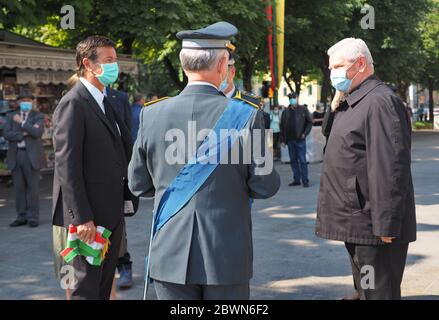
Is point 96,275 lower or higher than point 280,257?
higher

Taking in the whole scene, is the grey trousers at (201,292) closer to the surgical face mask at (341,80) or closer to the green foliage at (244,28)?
the surgical face mask at (341,80)

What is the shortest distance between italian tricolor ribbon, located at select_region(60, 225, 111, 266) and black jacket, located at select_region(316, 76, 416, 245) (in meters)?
1.38

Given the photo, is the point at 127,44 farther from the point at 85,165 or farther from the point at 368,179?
the point at 368,179

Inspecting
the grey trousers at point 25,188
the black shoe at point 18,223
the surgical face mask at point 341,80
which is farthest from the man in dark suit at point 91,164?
the black shoe at point 18,223

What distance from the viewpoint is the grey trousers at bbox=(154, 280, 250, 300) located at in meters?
2.66

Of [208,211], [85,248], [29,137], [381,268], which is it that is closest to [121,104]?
[85,248]

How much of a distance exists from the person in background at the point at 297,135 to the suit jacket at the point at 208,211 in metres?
9.26

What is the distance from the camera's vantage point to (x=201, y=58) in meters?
2.65

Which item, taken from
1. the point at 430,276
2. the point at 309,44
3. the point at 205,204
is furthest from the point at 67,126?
the point at 309,44

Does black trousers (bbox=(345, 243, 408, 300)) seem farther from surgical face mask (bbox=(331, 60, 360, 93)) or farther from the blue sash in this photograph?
the blue sash

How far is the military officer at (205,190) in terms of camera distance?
2.64 metres

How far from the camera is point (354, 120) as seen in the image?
3.51 metres

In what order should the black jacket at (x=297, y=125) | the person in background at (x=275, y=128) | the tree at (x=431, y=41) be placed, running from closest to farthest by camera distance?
the black jacket at (x=297, y=125), the person in background at (x=275, y=128), the tree at (x=431, y=41)

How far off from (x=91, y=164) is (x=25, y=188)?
5.48 metres
